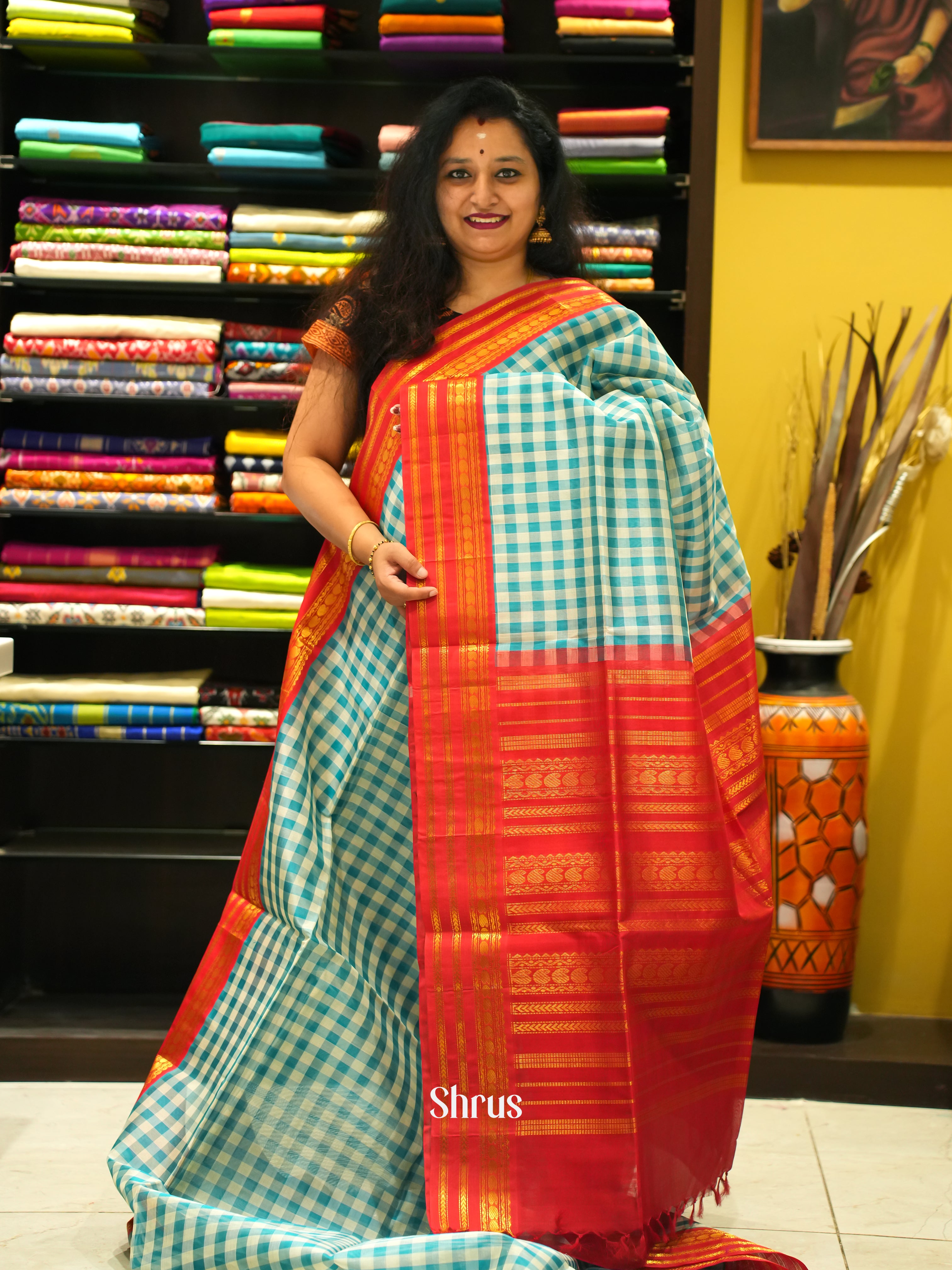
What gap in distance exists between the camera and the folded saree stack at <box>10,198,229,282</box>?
2604 millimetres

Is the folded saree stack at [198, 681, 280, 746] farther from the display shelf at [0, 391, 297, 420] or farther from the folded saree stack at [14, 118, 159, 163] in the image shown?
the folded saree stack at [14, 118, 159, 163]

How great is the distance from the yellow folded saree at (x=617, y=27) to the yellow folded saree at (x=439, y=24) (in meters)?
0.16

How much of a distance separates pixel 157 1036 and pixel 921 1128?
1.56 meters

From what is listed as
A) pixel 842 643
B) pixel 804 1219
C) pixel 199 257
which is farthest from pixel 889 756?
pixel 199 257

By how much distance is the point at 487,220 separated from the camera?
5.91 feet

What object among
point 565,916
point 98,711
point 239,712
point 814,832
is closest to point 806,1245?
point 565,916

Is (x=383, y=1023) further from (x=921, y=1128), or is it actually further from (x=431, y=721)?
(x=921, y=1128)

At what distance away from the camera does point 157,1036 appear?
2553 millimetres

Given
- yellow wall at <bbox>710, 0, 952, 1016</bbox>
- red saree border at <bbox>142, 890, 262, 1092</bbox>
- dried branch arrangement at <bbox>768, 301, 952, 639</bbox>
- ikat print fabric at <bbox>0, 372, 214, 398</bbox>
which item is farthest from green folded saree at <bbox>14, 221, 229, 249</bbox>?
red saree border at <bbox>142, 890, 262, 1092</bbox>

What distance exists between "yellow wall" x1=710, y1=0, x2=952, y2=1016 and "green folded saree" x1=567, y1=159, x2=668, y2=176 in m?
0.27

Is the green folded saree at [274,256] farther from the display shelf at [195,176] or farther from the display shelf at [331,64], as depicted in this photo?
the display shelf at [331,64]

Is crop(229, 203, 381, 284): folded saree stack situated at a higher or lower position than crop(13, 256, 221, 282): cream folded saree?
higher

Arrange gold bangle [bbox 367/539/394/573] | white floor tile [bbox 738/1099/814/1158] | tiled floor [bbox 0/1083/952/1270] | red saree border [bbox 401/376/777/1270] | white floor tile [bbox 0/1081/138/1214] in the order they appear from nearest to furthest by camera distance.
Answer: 1. red saree border [bbox 401/376/777/1270]
2. gold bangle [bbox 367/539/394/573]
3. tiled floor [bbox 0/1083/952/1270]
4. white floor tile [bbox 0/1081/138/1214]
5. white floor tile [bbox 738/1099/814/1158]

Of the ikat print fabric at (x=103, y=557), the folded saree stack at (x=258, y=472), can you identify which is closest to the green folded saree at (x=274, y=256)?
the folded saree stack at (x=258, y=472)
